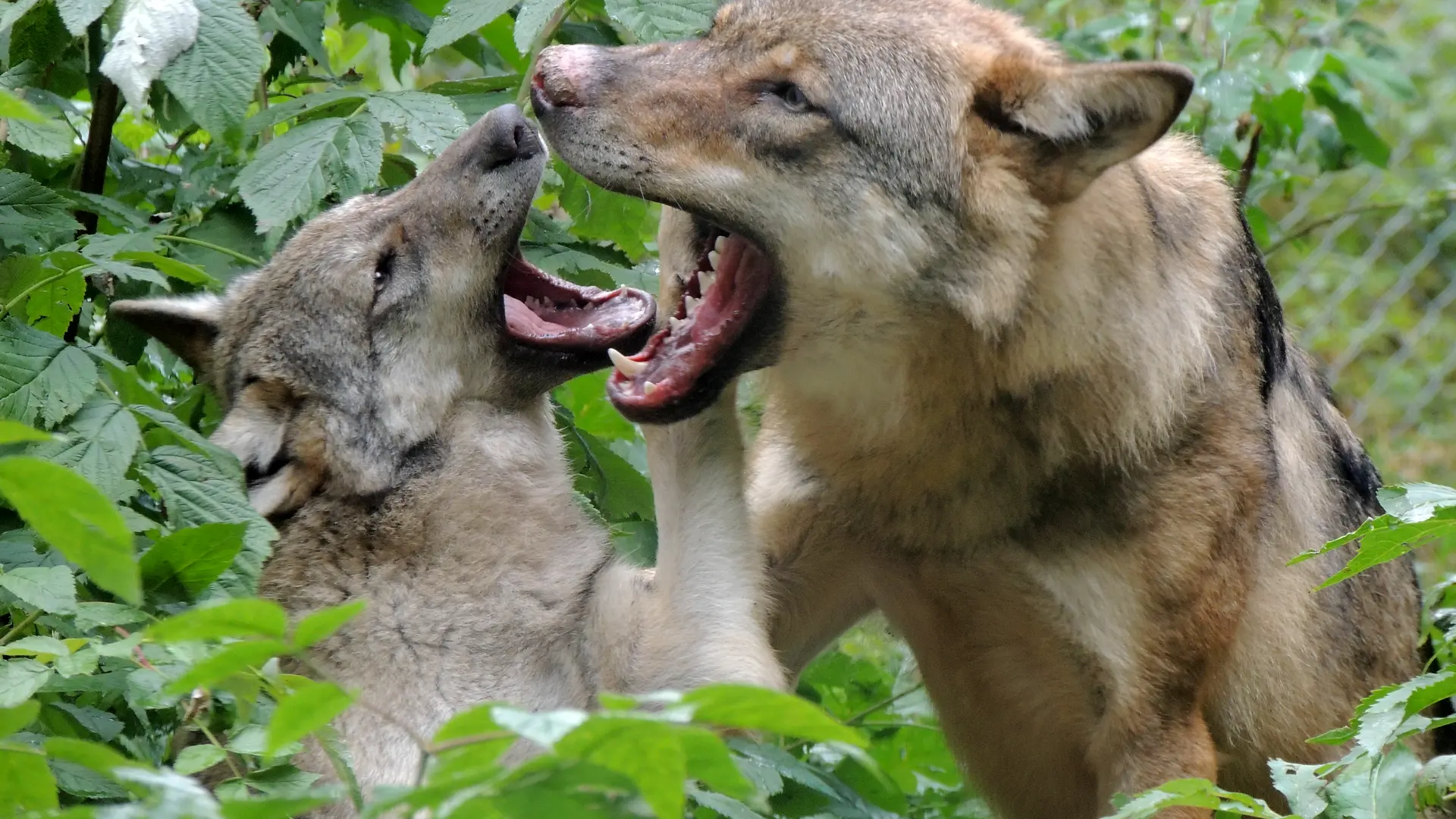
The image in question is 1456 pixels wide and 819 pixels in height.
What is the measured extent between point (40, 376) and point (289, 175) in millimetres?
894

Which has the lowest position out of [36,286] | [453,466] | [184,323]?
[453,466]

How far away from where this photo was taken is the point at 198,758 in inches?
99.1

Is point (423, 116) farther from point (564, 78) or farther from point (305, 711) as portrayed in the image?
point (305, 711)

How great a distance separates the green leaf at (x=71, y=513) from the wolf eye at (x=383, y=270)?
8.14 ft

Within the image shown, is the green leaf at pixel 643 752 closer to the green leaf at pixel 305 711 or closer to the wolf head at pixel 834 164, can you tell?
the green leaf at pixel 305 711

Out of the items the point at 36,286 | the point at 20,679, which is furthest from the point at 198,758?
the point at 36,286

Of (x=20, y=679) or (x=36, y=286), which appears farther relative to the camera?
(x=36, y=286)

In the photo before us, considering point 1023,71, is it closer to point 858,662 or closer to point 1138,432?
point 1138,432

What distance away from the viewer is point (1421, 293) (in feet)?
39.7

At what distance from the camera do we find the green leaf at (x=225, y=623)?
5.90 feet

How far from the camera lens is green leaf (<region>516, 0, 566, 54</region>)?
12.6ft

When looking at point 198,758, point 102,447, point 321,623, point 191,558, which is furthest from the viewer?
point 102,447

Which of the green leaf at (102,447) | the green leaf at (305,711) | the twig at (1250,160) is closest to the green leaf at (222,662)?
the green leaf at (305,711)

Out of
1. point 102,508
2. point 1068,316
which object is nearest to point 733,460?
point 1068,316
